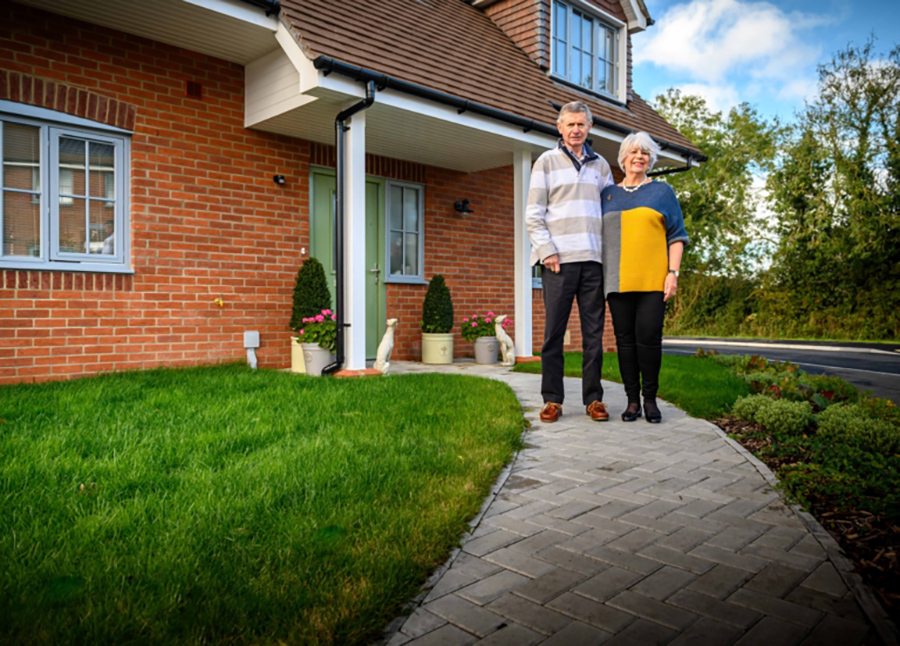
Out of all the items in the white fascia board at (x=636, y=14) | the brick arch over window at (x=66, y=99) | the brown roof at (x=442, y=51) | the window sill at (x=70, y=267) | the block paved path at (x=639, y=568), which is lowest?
the block paved path at (x=639, y=568)

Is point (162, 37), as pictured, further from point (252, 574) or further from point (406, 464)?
point (252, 574)

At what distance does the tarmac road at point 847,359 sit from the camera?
8.32 m

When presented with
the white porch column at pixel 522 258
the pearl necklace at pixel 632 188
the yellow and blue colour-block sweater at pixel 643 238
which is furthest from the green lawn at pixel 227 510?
the white porch column at pixel 522 258

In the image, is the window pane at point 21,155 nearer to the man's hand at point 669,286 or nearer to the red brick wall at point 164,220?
the red brick wall at point 164,220

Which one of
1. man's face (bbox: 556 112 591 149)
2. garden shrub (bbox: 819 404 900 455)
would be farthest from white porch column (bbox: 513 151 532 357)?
garden shrub (bbox: 819 404 900 455)

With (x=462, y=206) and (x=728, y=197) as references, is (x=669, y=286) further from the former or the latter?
(x=728, y=197)

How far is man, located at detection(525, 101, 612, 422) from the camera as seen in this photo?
15.1 ft

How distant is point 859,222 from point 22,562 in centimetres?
2234

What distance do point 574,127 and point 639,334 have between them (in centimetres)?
155

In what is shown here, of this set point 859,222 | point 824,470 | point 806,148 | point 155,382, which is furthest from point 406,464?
point 806,148

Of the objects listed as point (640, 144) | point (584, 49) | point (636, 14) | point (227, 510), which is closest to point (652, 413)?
point (640, 144)

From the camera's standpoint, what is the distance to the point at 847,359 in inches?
474

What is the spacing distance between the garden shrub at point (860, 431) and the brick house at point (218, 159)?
4469 mm

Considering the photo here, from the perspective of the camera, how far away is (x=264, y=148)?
7.68 meters
